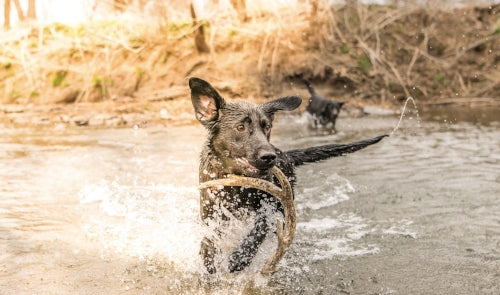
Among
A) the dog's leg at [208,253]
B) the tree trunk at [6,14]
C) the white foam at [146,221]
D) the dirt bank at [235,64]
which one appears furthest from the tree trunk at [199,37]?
the dog's leg at [208,253]

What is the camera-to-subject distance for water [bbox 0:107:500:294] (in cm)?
412

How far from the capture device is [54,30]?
17688 mm

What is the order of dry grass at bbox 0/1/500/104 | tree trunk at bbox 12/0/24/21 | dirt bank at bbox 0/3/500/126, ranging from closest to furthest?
dirt bank at bbox 0/3/500/126
dry grass at bbox 0/1/500/104
tree trunk at bbox 12/0/24/21

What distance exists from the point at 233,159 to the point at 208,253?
0.83 metres

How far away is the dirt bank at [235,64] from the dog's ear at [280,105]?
9874mm

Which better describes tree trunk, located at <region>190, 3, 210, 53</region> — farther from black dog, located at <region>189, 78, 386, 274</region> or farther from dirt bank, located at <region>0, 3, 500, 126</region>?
black dog, located at <region>189, 78, 386, 274</region>

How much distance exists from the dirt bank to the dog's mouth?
10.4 metres

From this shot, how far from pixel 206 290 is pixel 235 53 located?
1523 cm

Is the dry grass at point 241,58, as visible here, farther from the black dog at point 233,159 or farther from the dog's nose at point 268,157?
the dog's nose at point 268,157

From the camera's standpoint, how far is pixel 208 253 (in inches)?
172

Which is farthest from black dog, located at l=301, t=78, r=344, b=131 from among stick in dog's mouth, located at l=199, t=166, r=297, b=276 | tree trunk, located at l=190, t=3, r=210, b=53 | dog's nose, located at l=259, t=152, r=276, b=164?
stick in dog's mouth, located at l=199, t=166, r=297, b=276

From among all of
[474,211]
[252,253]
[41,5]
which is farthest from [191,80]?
[41,5]

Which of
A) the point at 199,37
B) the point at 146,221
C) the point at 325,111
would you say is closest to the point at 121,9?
the point at 199,37

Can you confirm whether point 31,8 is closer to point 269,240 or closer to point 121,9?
point 121,9
